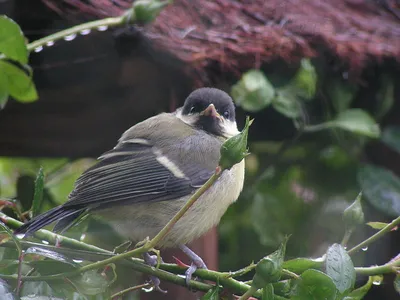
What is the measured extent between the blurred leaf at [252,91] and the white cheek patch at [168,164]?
220mm

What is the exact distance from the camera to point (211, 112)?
105cm

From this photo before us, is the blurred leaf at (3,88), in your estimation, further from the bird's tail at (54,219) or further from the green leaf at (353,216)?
the green leaf at (353,216)

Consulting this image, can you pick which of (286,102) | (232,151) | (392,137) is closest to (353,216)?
(232,151)

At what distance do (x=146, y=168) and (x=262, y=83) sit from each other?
30 centimetres

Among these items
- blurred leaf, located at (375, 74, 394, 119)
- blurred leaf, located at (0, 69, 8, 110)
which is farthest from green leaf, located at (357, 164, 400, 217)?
blurred leaf, located at (0, 69, 8, 110)

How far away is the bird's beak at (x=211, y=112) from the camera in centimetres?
104

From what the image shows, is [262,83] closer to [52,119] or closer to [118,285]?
[52,119]

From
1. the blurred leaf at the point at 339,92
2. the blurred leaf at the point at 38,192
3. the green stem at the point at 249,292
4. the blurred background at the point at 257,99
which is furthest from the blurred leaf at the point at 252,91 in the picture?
the green stem at the point at 249,292

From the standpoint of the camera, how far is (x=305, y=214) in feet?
4.22

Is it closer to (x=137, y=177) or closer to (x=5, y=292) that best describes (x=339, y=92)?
(x=137, y=177)

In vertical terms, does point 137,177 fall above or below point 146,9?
below

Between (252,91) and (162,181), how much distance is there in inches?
10.8

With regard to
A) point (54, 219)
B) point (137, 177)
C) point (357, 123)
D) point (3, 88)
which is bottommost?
point (357, 123)

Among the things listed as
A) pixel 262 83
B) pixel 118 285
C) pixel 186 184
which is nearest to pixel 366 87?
pixel 262 83
